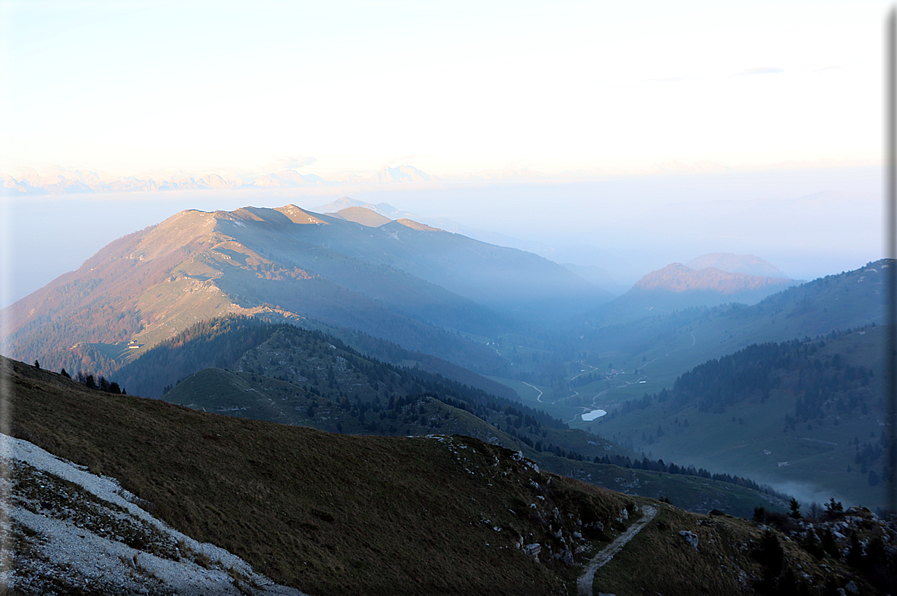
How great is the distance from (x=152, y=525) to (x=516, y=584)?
33698 millimetres

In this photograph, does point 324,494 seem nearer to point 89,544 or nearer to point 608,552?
point 89,544

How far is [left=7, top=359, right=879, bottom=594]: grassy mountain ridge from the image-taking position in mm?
36875

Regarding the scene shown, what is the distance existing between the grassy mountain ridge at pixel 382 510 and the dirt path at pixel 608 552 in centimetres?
96

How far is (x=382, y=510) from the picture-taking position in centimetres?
5162

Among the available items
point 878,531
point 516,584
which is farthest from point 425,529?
point 878,531

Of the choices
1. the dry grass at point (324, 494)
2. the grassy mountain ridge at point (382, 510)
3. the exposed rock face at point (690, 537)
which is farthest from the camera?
the exposed rock face at point (690, 537)

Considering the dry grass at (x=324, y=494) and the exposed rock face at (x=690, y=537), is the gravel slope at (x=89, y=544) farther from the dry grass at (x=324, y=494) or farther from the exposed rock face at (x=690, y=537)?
the exposed rock face at (x=690, y=537)

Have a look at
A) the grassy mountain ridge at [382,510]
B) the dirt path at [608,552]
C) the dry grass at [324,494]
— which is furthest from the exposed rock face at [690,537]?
the dry grass at [324,494]

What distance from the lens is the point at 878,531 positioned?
8719 cm

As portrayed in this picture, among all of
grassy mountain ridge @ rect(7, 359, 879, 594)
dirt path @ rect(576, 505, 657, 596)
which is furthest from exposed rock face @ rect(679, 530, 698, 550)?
dirt path @ rect(576, 505, 657, 596)

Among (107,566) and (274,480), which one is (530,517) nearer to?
(274,480)

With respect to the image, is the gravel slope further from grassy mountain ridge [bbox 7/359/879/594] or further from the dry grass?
grassy mountain ridge [bbox 7/359/879/594]

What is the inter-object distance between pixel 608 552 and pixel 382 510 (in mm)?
30041

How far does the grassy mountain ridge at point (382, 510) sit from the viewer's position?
3688 centimetres
